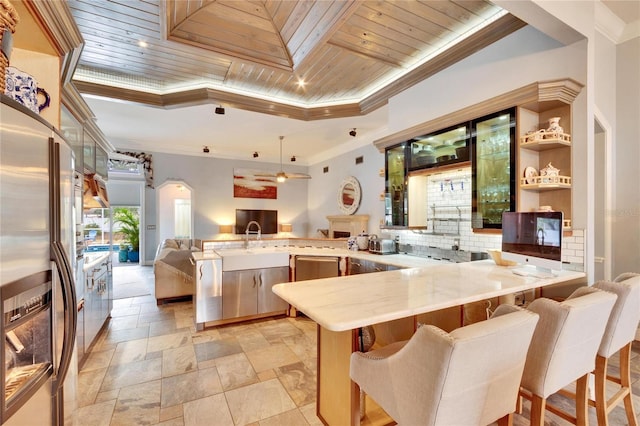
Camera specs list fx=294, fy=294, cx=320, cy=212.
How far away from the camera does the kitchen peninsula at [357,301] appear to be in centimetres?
128

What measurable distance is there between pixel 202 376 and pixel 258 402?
639 millimetres

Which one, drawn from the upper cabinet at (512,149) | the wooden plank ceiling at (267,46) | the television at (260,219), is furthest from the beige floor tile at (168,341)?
the television at (260,219)

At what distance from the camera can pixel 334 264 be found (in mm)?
3859

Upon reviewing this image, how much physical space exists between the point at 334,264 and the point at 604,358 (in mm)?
2621

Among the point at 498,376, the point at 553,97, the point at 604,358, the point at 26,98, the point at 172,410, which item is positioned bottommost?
the point at 172,410

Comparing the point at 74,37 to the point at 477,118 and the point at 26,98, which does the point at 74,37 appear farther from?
the point at 477,118

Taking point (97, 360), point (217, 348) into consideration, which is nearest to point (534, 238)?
point (217, 348)

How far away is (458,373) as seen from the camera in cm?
96

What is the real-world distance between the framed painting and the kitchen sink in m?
4.17

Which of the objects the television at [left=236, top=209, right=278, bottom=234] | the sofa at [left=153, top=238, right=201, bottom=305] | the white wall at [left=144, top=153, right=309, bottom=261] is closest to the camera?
the sofa at [left=153, top=238, right=201, bottom=305]

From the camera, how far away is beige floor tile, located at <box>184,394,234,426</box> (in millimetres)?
1930

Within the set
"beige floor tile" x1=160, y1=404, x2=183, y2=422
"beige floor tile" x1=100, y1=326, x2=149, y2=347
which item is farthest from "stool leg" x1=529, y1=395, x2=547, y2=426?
"beige floor tile" x1=100, y1=326, x2=149, y2=347

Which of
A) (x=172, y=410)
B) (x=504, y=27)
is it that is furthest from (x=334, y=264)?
(x=504, y=27)

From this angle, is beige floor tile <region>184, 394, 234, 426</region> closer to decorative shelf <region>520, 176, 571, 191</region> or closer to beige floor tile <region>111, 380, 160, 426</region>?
beige floor tile <region>111, 380, 160, 426</region>
